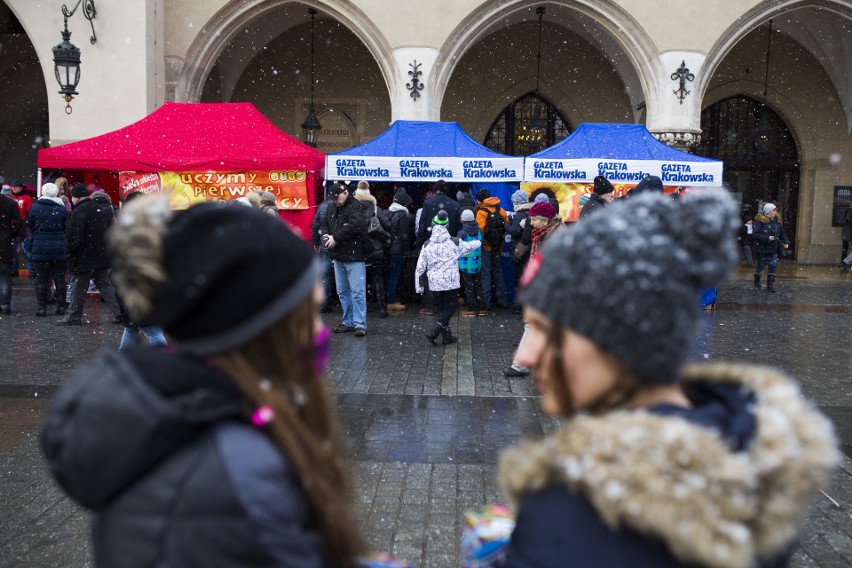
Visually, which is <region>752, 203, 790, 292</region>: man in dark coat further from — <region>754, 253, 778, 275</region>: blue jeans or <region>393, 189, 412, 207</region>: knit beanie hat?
<region>393, 189, 412, 207</region>: knit beanie hat

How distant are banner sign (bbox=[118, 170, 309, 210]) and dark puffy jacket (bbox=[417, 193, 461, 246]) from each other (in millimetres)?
1781

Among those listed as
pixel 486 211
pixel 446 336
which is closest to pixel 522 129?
pixel 486 211

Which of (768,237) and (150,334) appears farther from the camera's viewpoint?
(768,237)

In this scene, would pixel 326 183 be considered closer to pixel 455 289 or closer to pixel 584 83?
pixel 455 289

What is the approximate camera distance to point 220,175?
1092 centimetres

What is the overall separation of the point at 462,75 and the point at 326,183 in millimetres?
7750

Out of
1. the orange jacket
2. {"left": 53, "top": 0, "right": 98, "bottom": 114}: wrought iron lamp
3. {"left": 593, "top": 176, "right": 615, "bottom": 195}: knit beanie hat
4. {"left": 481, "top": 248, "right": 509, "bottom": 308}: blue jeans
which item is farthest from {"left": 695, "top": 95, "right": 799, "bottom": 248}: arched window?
{"left": 53, "top": 0, "right": 98, "bottom": 114}: wrought iron lamp

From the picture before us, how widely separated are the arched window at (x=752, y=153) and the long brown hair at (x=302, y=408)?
61.6 feet

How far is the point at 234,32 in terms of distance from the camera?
47.5 ft

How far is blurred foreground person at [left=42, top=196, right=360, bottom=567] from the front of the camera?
1.09m

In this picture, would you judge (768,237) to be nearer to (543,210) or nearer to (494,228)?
(494,228)

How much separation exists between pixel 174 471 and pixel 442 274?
718cm

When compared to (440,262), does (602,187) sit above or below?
above

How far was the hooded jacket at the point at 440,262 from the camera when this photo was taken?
323 inches
